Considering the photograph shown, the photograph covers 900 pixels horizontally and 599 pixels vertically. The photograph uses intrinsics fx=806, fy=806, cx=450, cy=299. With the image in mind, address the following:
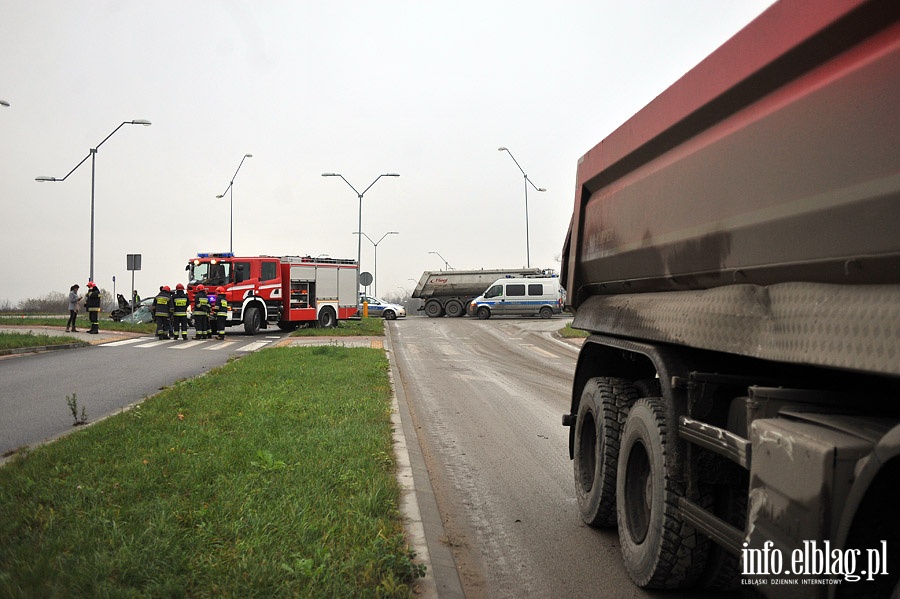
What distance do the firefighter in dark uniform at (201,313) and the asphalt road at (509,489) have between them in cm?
1249

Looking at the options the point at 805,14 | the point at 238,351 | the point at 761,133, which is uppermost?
the point at 805,14

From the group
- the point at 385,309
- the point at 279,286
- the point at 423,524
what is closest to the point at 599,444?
the point at 423,524

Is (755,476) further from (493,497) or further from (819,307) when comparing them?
(493,497)

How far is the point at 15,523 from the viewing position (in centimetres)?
468

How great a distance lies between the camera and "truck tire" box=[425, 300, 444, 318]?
50.0 metres

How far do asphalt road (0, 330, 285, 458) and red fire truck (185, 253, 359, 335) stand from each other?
5035mm

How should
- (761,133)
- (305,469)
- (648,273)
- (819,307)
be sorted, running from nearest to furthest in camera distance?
1. (819,307)
2. (761,133)
3. (648,273)
4. (305,469)

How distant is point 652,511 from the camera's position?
3965 millimetres

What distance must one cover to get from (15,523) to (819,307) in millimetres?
4437

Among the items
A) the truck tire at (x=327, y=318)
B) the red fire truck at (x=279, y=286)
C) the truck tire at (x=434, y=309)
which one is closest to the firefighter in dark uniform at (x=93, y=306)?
the red fire truck at (x=279, y=286)

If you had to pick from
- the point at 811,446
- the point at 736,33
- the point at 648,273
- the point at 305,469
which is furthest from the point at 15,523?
the point at 736,33

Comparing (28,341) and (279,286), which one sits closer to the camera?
(28,341)

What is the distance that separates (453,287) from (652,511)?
149ft

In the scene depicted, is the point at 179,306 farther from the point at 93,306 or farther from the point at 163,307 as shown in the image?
the point at 93,306
